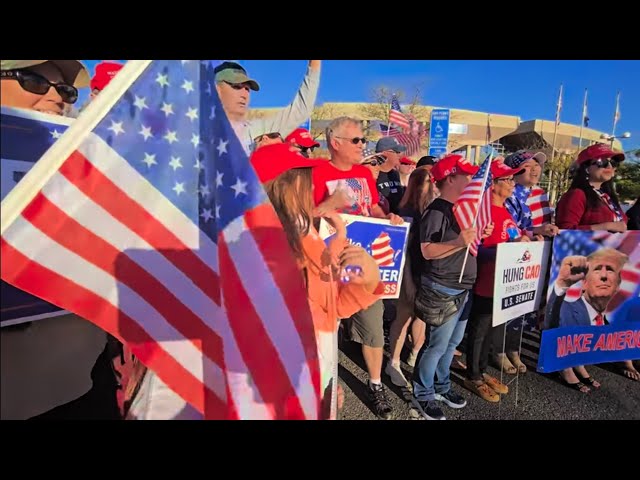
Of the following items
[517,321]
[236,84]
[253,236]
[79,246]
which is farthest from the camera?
[517,321]

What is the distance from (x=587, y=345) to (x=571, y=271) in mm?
660

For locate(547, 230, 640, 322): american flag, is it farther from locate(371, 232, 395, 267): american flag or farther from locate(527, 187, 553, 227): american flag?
locate(371, 232, 395, 267): american flag

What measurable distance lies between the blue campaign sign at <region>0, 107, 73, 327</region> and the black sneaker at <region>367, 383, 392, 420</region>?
83.9 inches

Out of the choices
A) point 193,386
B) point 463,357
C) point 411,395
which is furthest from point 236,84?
point 463,357

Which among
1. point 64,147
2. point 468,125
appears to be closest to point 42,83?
point 64,147

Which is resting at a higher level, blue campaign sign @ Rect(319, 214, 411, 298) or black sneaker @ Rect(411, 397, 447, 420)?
blue campaign sign @ Rect(319, 214, 411, 298)

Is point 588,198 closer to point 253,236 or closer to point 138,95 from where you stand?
point 253,236

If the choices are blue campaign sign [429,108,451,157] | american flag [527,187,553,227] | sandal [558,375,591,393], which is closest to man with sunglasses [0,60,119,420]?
blue campaign sign [429,108,451,157]

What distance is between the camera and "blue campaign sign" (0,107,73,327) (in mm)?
1740

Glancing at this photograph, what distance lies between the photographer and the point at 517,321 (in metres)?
3.51

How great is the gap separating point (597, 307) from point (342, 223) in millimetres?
2213

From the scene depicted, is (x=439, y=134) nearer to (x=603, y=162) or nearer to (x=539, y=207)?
(x=539, y=207)

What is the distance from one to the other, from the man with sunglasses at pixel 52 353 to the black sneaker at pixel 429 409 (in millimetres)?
1972

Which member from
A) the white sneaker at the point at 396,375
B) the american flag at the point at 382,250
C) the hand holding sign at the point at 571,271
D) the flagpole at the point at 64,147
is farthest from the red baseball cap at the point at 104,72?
the hand holding sign at the point at 571,271
